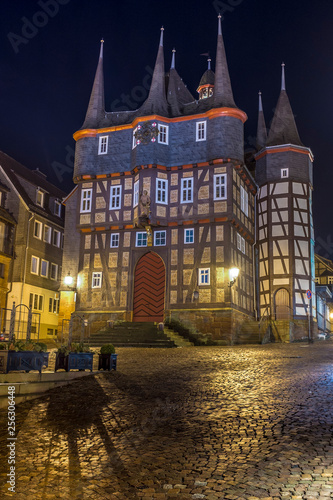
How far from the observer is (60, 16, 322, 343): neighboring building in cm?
3316

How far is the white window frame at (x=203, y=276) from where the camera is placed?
107 feet

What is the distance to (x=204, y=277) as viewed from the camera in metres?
32.8

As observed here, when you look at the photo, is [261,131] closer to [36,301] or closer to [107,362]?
[36,301]

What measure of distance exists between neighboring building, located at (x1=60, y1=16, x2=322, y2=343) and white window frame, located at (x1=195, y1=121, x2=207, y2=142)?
0.07 meters

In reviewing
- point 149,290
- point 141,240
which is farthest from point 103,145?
point 149,290

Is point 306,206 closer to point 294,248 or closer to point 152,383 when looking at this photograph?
point 294,248

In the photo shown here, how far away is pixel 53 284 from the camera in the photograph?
4316cm

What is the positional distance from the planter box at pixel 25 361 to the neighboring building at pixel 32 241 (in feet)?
85.9

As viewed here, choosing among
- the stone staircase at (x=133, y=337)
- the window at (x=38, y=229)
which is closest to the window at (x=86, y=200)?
the window at (x=38, y=229)

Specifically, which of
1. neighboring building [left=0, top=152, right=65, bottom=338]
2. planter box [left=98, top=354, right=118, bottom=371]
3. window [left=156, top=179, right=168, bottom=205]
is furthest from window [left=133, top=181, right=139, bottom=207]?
planter box [left=98, top=354, right=118, bottom=371]

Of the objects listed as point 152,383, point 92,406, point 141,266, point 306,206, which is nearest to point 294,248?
point 306,206

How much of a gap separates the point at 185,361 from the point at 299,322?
22.6m

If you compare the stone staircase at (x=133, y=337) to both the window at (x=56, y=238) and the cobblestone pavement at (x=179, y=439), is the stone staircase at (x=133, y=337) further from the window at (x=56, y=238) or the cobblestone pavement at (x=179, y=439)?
the window at (x=56, y=238)

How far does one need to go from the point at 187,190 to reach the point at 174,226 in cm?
268
